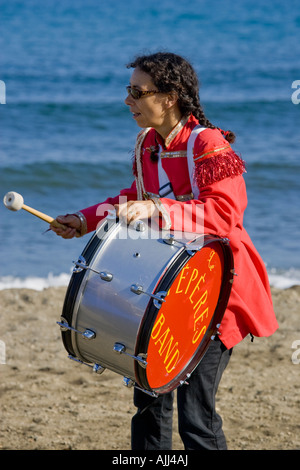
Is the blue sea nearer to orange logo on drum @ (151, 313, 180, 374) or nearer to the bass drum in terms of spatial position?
the bass drum

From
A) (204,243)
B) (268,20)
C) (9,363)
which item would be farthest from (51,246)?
(268,20)

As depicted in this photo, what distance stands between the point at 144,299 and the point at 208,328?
43 centimetres

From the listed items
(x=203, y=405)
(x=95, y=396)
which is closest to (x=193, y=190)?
(x=203, y=405)

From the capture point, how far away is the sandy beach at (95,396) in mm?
3709

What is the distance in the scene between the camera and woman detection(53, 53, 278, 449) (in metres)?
2.63

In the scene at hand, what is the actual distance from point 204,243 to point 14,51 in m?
16.5

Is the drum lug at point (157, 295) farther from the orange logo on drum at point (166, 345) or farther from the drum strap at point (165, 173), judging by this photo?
the drum strap at point (165, 173)

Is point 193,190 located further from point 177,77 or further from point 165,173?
point 177,77

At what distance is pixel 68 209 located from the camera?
328 inches

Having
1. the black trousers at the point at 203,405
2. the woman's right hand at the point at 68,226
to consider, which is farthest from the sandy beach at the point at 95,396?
the woman's right hand at the point at 68,226

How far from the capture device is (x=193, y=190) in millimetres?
2721

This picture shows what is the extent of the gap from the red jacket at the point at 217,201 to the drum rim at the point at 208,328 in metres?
0.03

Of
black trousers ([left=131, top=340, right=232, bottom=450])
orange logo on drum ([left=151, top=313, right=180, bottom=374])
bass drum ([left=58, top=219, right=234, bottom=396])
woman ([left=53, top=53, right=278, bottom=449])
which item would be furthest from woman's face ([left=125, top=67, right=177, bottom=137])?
black trousers ([left=131, top=340, right=232, bottom=450])

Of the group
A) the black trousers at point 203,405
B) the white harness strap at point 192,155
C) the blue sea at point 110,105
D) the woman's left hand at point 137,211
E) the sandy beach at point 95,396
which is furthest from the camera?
the blue sea at point 110,105
